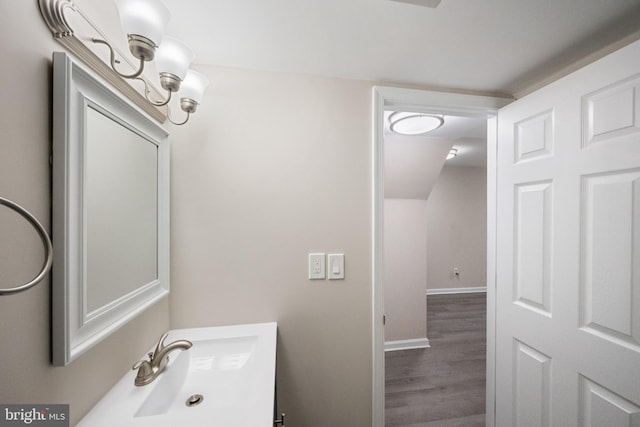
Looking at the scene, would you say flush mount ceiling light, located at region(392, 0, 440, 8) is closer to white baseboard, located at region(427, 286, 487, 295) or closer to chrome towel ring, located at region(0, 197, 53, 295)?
chrome towel ring, located at region(0, 197, 53, 295)

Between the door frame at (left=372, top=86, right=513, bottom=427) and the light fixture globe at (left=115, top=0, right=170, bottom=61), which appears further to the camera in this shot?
the door frame at (left=372, top=86, right=513, bottom=427)

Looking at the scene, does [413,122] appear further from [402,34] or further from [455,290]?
[455,290]

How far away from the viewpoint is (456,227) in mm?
4109

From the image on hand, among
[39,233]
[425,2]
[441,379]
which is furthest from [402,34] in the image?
[441,379]

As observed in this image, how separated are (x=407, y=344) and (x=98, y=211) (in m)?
2.90

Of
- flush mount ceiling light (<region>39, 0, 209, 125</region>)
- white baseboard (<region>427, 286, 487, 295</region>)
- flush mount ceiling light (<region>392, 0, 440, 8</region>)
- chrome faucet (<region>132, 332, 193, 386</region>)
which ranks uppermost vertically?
flush mount ceiling light (<region>392, 0, 440, 8</region>)

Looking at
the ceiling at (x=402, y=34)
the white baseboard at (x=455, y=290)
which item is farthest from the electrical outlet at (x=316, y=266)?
the white baseboard at (x=455, y=290)

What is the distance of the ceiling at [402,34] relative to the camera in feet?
2.53

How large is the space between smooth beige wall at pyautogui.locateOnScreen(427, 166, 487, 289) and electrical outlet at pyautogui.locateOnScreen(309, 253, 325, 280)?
11.5 feet

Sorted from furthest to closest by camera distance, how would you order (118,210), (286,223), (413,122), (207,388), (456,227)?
(456,227) < (413,122) < (286,223) < (207,388) < (118,210)

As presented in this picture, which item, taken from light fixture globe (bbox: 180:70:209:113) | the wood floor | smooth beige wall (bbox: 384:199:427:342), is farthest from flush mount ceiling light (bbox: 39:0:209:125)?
the wood floor

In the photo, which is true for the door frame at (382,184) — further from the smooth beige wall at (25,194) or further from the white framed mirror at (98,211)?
the smooth beige wall at (25,194)

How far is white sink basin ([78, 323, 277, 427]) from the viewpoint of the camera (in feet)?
1.97

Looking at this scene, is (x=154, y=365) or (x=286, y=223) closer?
(x=154, y=365)
